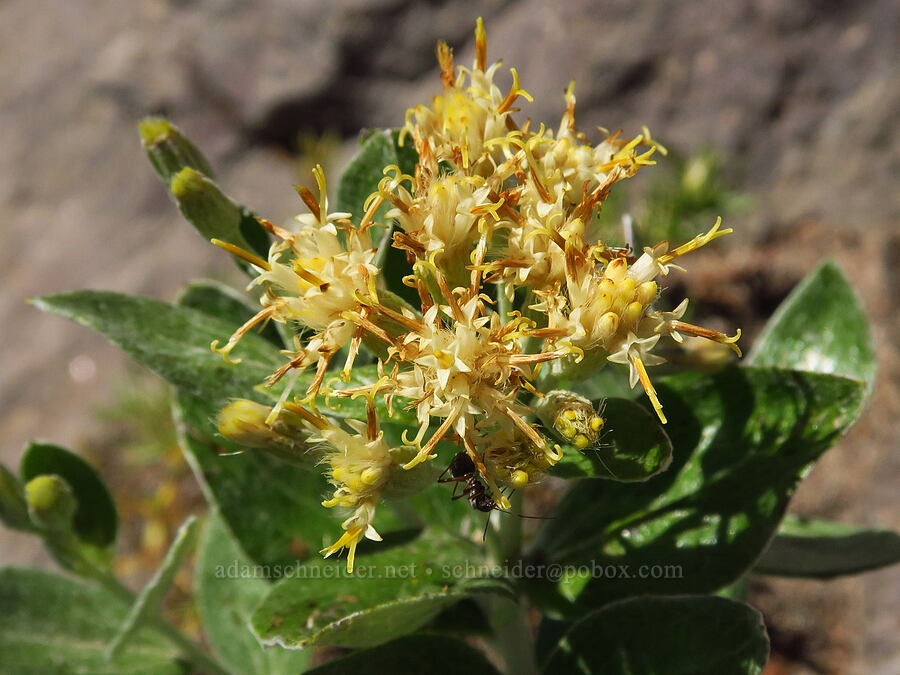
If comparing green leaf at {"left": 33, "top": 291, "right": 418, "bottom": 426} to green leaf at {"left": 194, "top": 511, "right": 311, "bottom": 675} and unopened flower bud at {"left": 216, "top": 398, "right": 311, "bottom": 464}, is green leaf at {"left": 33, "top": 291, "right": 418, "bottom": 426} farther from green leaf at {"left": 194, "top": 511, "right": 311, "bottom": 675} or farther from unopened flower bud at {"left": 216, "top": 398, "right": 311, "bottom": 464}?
green leaf at {"left": 194, "top": 511, "right": 311, "bottom": 675}

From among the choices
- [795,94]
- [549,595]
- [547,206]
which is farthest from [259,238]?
[795,94]

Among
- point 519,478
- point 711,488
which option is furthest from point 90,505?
point 711,488

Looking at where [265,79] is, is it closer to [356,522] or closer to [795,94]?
[795,94]

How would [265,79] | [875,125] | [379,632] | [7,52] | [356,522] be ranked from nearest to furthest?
1. [356,522]
2. [379,632]
3. [875,125]
4. [265,79]
5. [7,52]

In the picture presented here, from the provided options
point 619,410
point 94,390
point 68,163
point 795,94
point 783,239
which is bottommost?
point 783,239

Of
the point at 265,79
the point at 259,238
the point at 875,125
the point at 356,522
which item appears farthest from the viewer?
the point at 265,79

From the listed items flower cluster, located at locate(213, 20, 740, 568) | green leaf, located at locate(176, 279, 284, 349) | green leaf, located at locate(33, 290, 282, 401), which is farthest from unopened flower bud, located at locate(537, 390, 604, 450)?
green leaf, located at locate(176, 279, 284, 349)

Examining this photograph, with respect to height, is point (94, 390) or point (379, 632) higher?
point (379, 632)
